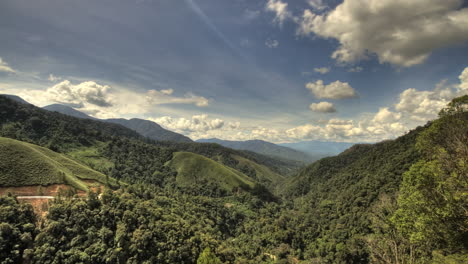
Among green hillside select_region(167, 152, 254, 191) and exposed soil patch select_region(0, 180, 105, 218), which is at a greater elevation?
exposed soil patch select_region(0, 180, 105, 218)

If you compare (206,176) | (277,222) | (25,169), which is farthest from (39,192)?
(206,176)

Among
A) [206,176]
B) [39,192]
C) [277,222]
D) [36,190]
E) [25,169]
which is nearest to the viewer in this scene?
[39,192]

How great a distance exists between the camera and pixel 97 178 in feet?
319

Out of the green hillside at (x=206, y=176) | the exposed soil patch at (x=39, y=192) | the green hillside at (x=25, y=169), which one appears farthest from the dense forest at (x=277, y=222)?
the green hillside at (x=25, y=169)

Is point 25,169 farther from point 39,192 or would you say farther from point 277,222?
point 277,222

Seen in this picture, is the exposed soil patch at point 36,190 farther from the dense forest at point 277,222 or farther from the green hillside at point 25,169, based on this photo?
the dense forest at point 277,222

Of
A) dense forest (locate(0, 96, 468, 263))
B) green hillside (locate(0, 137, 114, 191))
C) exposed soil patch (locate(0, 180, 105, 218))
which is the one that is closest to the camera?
dense forest (locate(0, 96, 468, 263))

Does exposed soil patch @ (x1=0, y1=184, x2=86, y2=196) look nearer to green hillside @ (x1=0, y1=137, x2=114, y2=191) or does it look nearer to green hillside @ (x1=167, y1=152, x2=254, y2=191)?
green hillside @ (x1=0, y1=137, x2=114, y2=191)

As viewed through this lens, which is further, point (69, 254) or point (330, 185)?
point (330, 185)

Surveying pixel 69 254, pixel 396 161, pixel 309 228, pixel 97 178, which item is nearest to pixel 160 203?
pixel 97 178

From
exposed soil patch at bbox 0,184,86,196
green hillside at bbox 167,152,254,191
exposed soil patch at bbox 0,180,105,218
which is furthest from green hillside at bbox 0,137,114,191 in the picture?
green hillside at bbox 167,152,254,191

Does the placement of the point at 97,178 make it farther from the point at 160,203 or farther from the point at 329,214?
the point at 329,214

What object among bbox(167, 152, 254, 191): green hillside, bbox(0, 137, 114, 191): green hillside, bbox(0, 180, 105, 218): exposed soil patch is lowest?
bbox(167, 152, 254, 191): green hillside

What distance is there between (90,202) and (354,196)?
13500 cm
